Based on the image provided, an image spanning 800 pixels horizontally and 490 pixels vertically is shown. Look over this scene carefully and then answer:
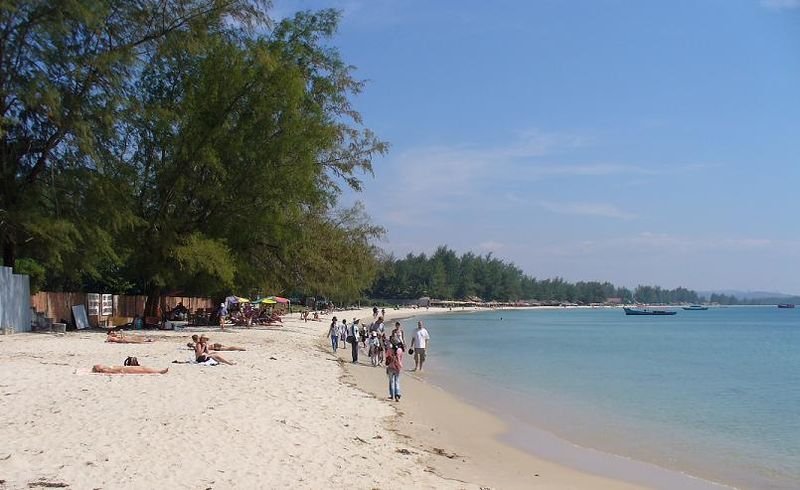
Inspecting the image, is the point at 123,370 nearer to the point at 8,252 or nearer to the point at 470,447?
the point at 470,447

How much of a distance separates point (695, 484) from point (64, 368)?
12721mm

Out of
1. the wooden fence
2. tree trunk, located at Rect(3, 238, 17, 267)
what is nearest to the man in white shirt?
the wooden fence

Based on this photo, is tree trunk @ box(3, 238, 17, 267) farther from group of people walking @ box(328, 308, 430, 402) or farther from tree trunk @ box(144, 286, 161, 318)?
group of people walking @ box(328, 308, 430, 402)

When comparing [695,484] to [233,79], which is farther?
[233,79]

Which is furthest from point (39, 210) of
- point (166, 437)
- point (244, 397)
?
point (166, 437)

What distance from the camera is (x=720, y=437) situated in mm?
16328

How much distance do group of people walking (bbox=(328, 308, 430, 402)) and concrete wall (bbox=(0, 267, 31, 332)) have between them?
11.4m

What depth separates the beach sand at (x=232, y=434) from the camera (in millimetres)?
8305

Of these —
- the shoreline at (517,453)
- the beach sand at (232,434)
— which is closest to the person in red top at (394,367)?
the shoreline at (517,453)

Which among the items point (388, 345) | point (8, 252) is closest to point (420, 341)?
point (388, 345)

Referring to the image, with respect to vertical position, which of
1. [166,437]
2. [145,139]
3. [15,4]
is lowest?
[166,437]

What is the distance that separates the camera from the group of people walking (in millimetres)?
16750

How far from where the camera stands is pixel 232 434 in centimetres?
1044

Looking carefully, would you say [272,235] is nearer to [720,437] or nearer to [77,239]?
[77,239]
